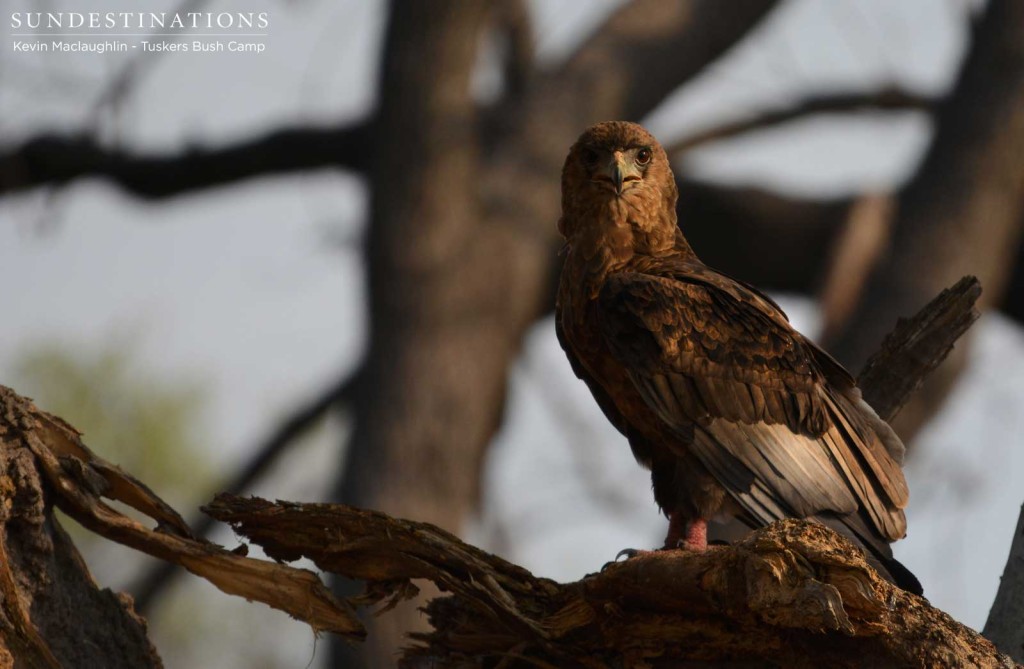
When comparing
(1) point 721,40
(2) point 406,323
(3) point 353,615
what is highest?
(1) point 721,40

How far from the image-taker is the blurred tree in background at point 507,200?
9.96 meters

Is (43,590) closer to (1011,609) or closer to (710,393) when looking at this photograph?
(710,393)

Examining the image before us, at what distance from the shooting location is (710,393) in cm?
473

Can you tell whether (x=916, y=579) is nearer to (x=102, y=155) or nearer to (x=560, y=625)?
(x=560, y=625)

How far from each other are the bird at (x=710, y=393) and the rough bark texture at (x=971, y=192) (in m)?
4.71

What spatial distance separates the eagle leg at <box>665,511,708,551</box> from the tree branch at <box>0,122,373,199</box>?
6653 mm

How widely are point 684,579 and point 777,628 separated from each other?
0.28m

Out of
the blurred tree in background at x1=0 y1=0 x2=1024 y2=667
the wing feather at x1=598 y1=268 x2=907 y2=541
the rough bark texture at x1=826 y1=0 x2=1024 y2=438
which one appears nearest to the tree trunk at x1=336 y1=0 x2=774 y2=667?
the blurred tree in background at x1=0 y1=0 x2=1024 y2=667

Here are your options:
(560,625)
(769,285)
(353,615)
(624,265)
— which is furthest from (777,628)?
(769,285)

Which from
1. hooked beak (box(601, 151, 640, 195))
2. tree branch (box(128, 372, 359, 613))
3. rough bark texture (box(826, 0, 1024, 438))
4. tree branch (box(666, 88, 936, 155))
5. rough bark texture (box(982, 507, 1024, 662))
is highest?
tree branch (box(666, 88, 936, 155))

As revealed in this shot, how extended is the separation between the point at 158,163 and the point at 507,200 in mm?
2685

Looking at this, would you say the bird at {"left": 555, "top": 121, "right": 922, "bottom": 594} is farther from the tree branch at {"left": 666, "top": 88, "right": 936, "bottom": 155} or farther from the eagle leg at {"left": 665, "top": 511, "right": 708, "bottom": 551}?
the tree branch at {"left": 666, "top": 88, "right": 936, "bottom": 155}

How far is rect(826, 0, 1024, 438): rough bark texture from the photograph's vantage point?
979cm

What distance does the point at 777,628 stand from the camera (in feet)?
12.7
